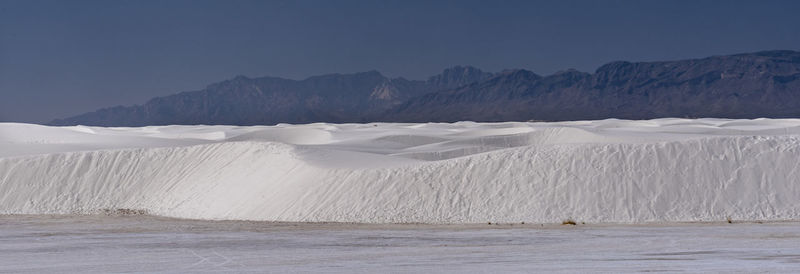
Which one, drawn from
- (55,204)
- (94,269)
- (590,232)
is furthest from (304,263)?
(55,204)

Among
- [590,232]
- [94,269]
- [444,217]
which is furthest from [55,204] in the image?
[590,232]

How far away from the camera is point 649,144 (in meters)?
29.7

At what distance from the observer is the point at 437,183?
28094 millimetres

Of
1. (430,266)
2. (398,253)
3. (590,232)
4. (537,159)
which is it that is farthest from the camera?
(537,159)

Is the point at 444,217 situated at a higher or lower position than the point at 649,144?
lower

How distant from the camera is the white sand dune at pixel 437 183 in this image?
26641 mm

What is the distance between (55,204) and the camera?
32562 mm

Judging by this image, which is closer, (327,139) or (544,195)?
(544,195)

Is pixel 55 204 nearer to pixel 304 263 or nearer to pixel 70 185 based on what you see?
pixel 70 185

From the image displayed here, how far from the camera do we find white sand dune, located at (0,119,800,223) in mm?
26641

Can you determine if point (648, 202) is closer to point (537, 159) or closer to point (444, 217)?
point (537, 159)

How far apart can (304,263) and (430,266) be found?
8.02 ft

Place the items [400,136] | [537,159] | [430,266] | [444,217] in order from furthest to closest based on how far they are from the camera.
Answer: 1. [400,136]
2. [537,159]
3. [444,217]
4. [430,266]

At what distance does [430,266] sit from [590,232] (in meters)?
7.18
